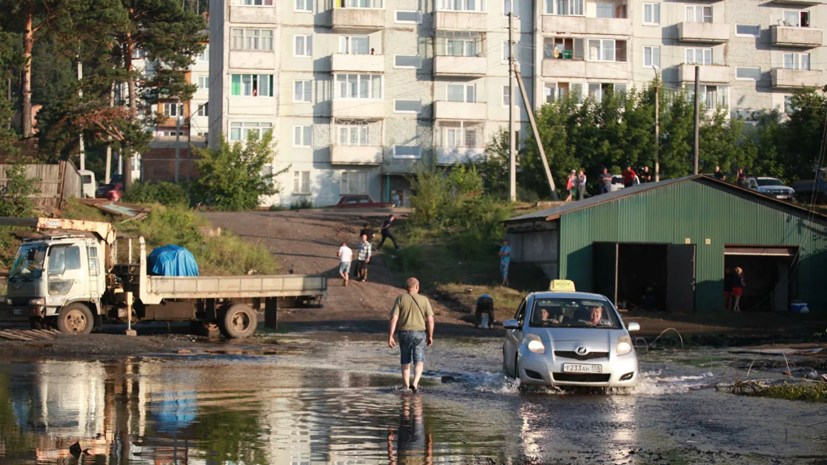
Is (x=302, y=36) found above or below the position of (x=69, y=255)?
above

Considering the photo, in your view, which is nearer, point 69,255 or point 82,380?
point 82,380

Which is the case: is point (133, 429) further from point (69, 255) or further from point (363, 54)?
point (363, 54)

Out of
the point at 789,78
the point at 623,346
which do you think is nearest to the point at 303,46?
the point at 789,78

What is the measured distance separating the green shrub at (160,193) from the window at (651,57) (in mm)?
33099

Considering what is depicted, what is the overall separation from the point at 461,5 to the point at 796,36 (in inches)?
972

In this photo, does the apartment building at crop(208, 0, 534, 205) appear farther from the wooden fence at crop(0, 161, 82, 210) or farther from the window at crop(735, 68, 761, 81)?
the wooden fence at crop(0, 161, 82, 210)

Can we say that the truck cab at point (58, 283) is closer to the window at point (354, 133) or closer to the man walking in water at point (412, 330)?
the man walking in water at point (412, 330)

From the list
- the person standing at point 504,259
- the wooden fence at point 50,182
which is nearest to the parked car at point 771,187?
the person standing at point 504,259

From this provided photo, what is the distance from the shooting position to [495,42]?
65875 mm

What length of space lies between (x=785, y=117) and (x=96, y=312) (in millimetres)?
61310

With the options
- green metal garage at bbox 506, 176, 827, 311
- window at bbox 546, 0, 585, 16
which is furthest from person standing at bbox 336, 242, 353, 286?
window at bbox 546, 0, 585, 16

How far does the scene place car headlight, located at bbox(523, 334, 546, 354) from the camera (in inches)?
548

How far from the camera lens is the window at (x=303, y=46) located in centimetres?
6425

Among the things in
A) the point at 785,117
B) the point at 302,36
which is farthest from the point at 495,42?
the point at 785,117
